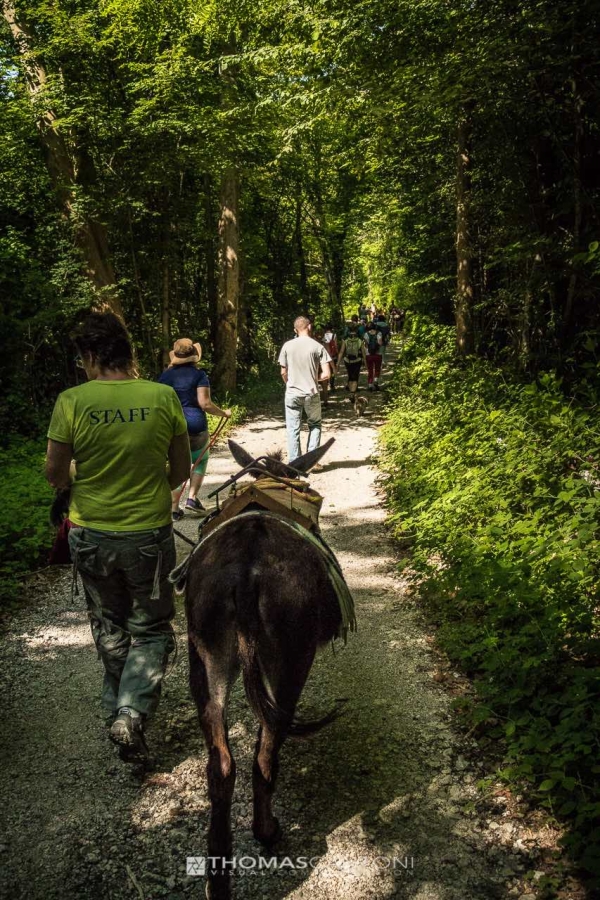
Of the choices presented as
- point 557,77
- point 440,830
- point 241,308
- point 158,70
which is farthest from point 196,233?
point 440,830

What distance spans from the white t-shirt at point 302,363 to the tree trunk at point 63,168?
5.49m

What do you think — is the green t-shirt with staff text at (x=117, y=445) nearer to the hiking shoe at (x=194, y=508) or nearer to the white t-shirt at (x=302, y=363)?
the hiking shoe at (x=194, y=508)

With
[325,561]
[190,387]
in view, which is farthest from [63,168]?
[325,561]

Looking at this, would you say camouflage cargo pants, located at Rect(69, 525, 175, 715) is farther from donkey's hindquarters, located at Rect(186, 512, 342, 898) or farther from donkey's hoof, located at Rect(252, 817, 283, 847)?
donkey's hoof, located at Rect(252, 817, 283, 847)

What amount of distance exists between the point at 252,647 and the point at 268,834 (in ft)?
2.85

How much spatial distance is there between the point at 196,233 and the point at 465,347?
907 centimetres

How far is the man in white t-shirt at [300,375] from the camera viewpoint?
26.7ft

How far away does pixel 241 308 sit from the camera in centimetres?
2000

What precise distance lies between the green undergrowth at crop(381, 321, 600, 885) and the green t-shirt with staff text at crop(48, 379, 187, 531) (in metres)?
2.15

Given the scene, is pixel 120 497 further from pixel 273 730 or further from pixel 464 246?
pixel 464 246

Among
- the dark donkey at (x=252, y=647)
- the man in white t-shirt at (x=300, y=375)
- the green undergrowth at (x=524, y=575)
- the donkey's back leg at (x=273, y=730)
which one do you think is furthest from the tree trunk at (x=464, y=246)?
the donkey's back leg at (x=273, y=730)

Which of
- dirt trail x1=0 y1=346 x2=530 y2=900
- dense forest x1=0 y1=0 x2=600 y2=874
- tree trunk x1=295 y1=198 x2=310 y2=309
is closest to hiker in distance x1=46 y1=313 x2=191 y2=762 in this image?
dirt trail x1=0 y1=346 x2=530 y2=900

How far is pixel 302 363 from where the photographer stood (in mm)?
8125

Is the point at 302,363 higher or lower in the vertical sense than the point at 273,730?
higher
